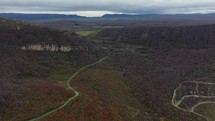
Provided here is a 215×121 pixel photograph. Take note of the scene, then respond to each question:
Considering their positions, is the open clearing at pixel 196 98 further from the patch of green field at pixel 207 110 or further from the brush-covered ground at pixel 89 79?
the brush-covered ground at pixel 89 79

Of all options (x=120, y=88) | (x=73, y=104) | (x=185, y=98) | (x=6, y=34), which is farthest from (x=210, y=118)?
(x=6, y=34)

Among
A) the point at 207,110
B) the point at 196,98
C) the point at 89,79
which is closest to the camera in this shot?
the point at 207,110

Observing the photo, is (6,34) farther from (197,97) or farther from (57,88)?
(197,97)

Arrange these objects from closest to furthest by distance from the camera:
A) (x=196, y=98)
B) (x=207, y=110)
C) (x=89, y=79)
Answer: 1. (x=207, y=110)
2. (x=89, y=79)
3. (x=196, y=98)

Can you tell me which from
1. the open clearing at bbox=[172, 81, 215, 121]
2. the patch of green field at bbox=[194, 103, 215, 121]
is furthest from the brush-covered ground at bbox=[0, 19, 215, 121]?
the open clearing at bbox=[172, 81, 215, 121]

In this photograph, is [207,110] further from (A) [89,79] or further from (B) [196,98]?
(A) [89,79]

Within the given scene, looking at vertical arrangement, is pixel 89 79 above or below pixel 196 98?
above

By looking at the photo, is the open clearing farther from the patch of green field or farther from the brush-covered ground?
the brush-covered ground

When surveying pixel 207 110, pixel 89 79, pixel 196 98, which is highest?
pixel 89 79

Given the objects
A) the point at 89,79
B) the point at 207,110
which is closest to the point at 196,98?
the point at 207,110

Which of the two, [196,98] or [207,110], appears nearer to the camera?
[207,110]
